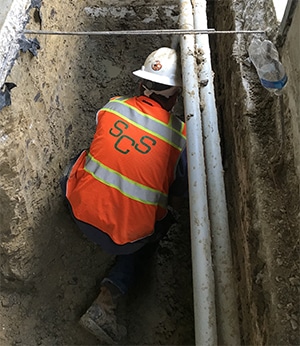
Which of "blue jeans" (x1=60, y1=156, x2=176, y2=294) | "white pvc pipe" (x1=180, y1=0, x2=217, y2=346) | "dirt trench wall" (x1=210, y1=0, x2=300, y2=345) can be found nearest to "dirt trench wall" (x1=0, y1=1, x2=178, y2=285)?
"blue jeans" (x1=60, y1=156, x2=176, y2=294)

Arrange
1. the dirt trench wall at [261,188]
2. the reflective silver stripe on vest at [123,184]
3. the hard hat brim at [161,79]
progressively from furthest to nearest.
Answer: the hard hat brim at [161,79] < the reflective silver stripe on vest at [123,184] < the dirt trench wall at [261,188]

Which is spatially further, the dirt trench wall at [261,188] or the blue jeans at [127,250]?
the blue jeans at [127,250]

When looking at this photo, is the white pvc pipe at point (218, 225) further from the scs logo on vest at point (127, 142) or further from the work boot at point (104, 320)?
the work boot at point (104, 320)

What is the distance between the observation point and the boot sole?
1803 mm

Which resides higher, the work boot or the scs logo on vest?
the scs logo on vest

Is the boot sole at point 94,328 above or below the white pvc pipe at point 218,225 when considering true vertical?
below

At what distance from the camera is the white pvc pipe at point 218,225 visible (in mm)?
1364

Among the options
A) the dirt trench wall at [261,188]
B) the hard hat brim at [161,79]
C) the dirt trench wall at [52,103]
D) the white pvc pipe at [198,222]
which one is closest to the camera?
the dirt trench wall at [261,188]

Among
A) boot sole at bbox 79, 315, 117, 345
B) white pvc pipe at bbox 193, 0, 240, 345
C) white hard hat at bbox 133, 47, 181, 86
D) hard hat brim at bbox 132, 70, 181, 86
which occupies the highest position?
white hard hat at bbox 133, 47, 181, 86

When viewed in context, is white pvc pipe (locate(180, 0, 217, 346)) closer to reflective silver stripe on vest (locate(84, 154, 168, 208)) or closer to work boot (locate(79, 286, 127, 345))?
reflective silver stripe on vest (locate(84, 154, 168, 208))

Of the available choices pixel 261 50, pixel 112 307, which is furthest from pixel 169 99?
pixel 112 307

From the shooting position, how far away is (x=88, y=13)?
2375 mm

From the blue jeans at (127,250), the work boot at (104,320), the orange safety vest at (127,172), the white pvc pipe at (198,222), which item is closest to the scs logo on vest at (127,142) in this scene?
the orange safety vest at (127,172)

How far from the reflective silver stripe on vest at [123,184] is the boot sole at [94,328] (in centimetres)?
53
